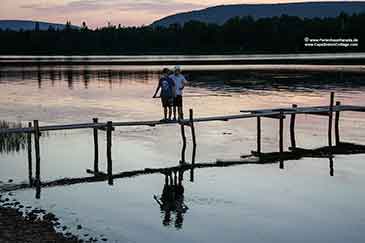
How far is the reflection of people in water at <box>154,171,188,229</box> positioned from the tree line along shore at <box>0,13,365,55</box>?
453 feet

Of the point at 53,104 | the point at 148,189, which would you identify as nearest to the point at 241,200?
the point at 148,189

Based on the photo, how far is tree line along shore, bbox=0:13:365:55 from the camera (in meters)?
162

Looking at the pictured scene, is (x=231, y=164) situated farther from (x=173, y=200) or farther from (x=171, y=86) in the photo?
(x=173, y=200)

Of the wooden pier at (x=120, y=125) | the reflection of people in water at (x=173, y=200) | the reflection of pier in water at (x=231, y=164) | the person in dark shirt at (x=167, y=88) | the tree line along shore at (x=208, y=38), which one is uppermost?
the tree line along shore at (x=208, y=38)

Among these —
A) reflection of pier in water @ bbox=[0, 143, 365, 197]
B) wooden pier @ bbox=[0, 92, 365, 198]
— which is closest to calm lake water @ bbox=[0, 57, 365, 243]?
wooden pier @ bbox=[0, 92, 365, 198]

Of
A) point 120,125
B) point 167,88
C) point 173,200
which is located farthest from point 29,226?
point 167,88

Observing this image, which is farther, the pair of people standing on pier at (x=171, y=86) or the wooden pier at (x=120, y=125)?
the pair of people standing on pier at (x=171, y=86)

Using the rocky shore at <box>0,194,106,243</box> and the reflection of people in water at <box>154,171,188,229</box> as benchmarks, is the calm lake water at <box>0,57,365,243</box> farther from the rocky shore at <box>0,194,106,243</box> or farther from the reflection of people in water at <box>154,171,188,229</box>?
the rocky shore at <box>0,194,106,243</box>

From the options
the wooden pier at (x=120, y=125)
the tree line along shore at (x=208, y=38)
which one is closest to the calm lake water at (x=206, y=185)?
the wooden pier at (x=120, y=125)

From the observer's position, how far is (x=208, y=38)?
175m

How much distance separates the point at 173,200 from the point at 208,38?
158 m

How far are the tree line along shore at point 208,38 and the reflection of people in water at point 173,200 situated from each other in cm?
13821

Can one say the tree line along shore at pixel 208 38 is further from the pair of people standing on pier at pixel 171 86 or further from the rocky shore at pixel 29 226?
the rocky shore at pixel 29 226

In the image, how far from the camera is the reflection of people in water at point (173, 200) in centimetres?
1706
